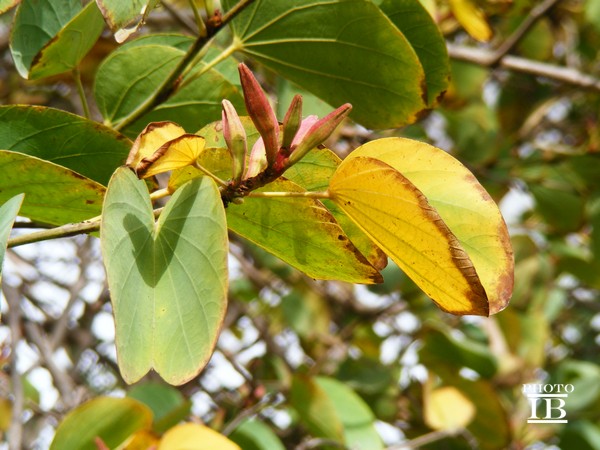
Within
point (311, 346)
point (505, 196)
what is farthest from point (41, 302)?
point (505, 196)

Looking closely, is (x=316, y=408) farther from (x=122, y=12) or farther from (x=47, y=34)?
(x=122, y=12)

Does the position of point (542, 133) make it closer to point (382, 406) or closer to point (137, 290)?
point (382, 406)

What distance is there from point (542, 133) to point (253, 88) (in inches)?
81.9

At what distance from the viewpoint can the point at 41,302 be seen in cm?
186

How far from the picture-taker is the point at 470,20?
92 cm

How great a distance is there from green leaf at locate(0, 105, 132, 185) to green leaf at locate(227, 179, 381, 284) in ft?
0.35

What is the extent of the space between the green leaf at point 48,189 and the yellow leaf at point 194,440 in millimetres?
199

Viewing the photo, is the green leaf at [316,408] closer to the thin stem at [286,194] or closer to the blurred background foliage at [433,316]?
the blurred background foliage at [433,316]

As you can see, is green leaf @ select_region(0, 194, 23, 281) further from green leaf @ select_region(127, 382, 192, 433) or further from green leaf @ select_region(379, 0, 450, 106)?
green leaf @ select_region(127, 382, 192, 433)

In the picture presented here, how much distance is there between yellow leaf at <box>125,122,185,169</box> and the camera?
515 millimetres

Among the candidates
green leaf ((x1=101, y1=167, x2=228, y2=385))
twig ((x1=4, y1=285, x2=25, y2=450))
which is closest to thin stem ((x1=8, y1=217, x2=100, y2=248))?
green leaf ((x1=101, y1=167, x2=228, y2=385))

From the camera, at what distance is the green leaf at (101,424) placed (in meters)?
0.75

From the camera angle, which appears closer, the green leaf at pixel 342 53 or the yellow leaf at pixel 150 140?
the yellow leaf at pixel 150 140

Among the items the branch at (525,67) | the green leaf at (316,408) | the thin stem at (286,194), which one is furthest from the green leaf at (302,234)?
the branch at (525,67)
